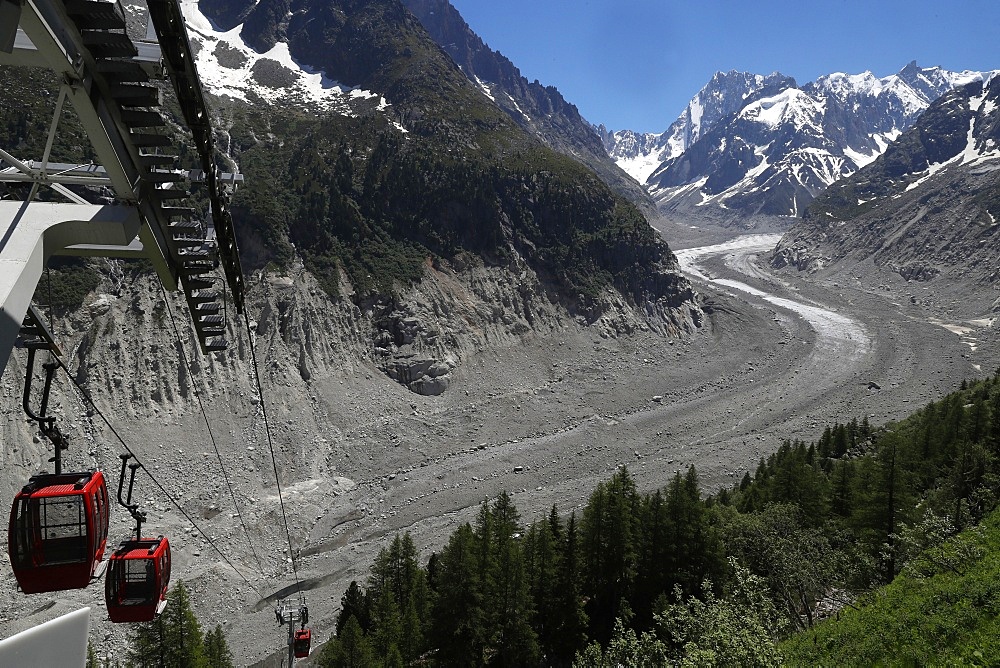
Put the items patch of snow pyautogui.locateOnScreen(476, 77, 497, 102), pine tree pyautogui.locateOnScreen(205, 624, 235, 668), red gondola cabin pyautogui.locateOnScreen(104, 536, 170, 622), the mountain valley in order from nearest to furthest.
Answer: red gondola cabin pyautogui.locateOnScreen(104, 536, 170, 622) → pine tree pyautogui.locateOnScreen(205, 624, 235, 668) → the mountain valley → patch of snow pyautogui.locateOnScreen(476, 77, 497, 102)

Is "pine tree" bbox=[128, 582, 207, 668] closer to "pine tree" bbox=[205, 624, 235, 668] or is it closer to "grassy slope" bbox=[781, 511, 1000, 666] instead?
"pine tree" bbox=[205, 624, 235, 668]

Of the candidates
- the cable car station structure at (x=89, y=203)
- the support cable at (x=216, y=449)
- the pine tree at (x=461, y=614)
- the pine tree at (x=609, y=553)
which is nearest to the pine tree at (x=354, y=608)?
the pine tree at (x=461, y=614)

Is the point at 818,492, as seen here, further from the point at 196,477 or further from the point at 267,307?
the point at 267,307

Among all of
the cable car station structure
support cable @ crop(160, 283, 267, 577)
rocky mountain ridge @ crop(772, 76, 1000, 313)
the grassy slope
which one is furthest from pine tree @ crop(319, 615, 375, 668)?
rocky mountain ridge @ crop(772, 76, 1000, 313)

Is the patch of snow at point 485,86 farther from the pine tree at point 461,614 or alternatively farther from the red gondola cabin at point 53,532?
A: the red gondola cabin at point 53,532

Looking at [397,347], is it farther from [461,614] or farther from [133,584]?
[133,584]

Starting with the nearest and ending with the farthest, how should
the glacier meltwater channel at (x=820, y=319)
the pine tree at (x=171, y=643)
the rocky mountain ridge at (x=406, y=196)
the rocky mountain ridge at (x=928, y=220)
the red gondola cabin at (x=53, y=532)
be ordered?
the red gondola cabin at (x=53, y=532) → the pine tree at (x=171, y=643) → the rocky mountain ridge at (x=406, y=196) → the glacier meltwater channel at (x=820, y=319) → the rocky mountain ridge at (x=928, y=220)

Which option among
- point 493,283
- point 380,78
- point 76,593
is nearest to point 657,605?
point 76,593
